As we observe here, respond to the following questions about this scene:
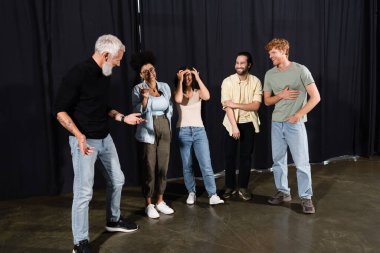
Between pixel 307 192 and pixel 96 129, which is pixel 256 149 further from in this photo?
pixel 96 129

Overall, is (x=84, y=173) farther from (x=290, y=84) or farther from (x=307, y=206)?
(x=307, y=206)

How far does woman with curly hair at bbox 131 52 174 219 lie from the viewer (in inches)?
119

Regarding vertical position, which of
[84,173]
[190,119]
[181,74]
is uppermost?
[181,74]

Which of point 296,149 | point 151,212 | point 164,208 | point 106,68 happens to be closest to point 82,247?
point 151,212

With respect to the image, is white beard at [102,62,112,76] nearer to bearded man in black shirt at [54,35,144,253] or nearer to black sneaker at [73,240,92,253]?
bearded man in black shirt at [54,35,144,253]

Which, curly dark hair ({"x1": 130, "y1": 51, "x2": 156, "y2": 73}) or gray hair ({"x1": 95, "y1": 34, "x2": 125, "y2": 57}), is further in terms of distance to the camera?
curly dark hair ({"x1": 130, "y1": 51, "x2": 156, "y2": 73})

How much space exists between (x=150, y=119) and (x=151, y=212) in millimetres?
790

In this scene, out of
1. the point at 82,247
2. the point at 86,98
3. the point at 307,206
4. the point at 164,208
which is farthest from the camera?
the point at 164,208

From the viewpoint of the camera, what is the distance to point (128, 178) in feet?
13.9

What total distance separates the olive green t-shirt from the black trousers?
0.30 meters

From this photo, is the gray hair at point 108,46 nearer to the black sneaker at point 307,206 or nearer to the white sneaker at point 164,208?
the white sneaker at point 164,208

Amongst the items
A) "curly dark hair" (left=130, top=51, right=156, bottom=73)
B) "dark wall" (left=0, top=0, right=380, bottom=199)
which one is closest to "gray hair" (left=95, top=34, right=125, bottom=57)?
"curly dark hair" (left=130, top=51, right=156, bottom=73)

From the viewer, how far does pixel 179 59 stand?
A: 4277 millimetres

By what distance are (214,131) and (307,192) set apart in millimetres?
1545
